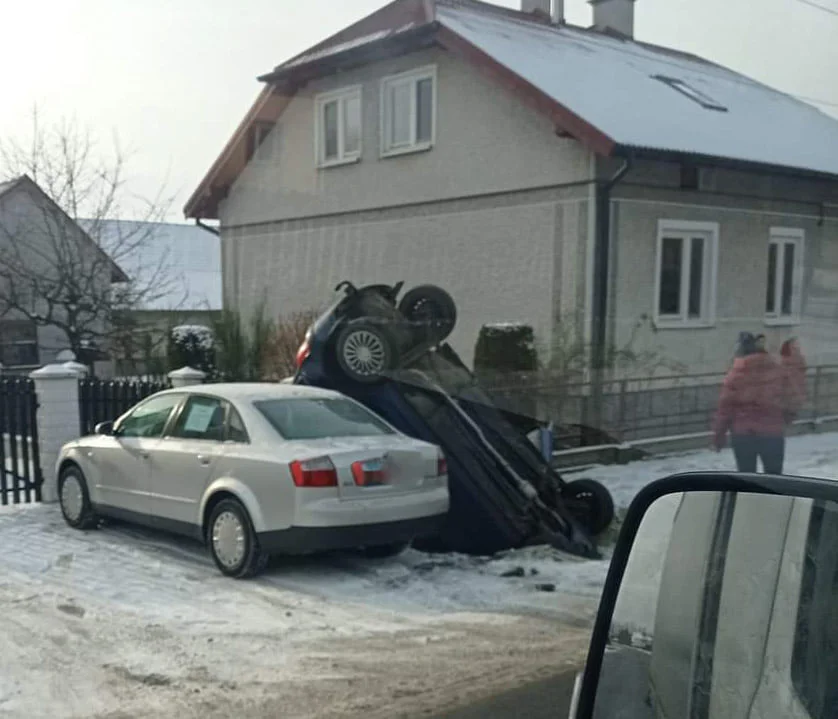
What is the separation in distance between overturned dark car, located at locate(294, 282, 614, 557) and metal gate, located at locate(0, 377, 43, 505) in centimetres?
339

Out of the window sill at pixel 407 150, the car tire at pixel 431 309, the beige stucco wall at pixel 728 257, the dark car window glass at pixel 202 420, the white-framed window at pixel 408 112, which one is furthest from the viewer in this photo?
the window sill at pixel 407 150

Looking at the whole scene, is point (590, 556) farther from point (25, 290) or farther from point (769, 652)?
point (25, 290)

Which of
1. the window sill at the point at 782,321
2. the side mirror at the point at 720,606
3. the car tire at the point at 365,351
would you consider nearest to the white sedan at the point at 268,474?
the car tire at the point at 365,351

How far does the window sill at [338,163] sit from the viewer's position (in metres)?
14.5

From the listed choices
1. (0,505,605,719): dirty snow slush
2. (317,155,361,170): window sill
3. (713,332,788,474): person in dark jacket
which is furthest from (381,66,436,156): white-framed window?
(0,505,605,719): dirty snow slush

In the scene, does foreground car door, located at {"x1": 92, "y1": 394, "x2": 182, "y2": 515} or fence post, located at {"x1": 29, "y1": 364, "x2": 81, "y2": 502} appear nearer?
foreground car door, located at {"x1": 92, "y1": 394, "x2": 182, "y2": 515}

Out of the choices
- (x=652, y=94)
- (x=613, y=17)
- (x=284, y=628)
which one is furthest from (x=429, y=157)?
(x=284, y=628)

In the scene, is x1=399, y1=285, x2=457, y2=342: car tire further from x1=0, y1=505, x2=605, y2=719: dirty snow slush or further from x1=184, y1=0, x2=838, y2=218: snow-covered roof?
x1=184, y1=0, x2=838, y2=218: snow-covered roof

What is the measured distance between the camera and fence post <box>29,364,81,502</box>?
9.57 m

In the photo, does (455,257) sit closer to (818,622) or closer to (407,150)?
(407,150)

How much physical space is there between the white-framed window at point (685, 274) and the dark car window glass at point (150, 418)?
6973 mm

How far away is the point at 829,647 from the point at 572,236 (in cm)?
1125

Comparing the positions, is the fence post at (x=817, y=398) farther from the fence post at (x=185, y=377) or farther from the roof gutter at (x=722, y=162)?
the fence post at (x=185, y=377)

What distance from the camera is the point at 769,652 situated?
4.86 ft
